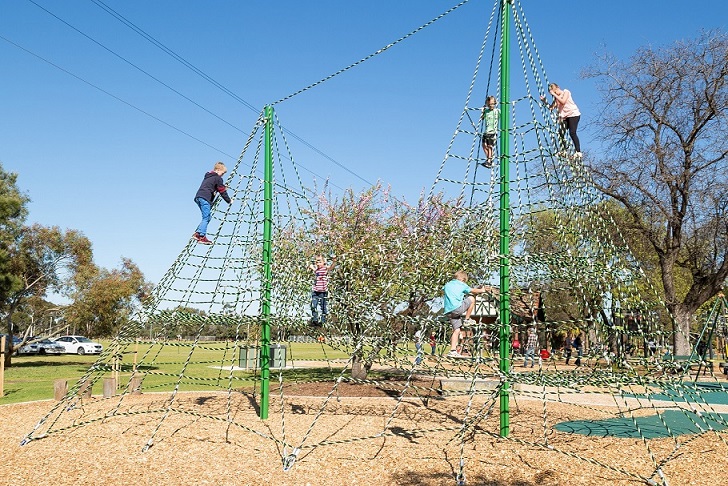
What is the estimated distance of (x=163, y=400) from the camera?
1136cm

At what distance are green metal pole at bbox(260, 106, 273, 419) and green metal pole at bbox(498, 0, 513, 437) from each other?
10.8 ft

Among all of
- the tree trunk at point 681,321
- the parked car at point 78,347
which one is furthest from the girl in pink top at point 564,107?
the parked car at point 78,347

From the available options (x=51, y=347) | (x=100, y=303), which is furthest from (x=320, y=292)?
(x=51, y=347)

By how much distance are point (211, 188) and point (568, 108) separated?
492 cm

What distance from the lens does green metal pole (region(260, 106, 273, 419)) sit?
8594 mm

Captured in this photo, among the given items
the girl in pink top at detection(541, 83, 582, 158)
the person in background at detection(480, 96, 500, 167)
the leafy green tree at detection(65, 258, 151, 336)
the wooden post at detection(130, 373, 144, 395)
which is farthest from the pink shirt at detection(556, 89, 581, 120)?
the leafy green tree at detection(65, 258, 151, 336)

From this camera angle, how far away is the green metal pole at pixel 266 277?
8.59 m

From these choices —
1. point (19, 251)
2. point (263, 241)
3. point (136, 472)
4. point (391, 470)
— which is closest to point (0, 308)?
point (19, 251)

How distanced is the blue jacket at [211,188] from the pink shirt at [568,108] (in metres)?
4.65

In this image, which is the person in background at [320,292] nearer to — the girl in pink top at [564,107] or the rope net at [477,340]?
the rope net at [477,340]

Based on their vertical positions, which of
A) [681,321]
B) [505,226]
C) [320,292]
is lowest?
[681,321]

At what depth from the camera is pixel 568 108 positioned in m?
7.77

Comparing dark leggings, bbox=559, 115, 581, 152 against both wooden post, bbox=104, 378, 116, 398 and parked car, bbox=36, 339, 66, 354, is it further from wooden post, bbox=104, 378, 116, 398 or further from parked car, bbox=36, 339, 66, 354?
parked car, bbox=36, 339, 66, 354

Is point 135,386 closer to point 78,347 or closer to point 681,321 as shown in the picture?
point 681,321
